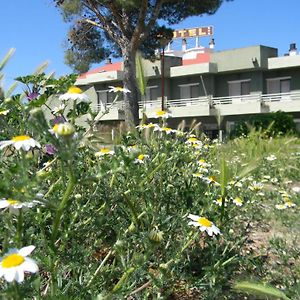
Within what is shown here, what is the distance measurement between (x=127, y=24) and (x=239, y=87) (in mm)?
10577

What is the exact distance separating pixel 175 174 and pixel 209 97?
23809 millimetres

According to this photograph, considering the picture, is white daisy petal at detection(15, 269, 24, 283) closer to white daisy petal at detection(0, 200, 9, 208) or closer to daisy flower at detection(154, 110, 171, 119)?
white daisy petal at detection(0, 200, 9, 208)

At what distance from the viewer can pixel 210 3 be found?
1698 cm

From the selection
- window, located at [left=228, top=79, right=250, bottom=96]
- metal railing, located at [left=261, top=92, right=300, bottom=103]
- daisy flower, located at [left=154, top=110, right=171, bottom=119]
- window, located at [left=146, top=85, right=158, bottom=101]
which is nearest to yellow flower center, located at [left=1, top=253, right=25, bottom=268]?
daisy flower, located at [left=154, top=110, right=171, bottom=119]

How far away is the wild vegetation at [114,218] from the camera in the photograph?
122 centimetres

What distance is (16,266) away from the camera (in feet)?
3.28

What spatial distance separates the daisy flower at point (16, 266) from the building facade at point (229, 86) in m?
21.8

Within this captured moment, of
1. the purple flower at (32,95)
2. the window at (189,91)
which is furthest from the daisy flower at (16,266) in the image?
the window at (189,91)

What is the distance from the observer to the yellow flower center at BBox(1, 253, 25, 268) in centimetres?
101

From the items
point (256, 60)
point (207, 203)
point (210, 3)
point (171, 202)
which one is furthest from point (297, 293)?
point (256, 60)

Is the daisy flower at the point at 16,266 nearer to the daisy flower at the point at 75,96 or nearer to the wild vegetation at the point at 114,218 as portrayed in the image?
the wild vegetation at the point at 114,218

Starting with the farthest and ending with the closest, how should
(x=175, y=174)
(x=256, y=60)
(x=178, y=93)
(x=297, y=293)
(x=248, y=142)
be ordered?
(x=178, y=93), (x=256, y=60), (x=248, y=142), (x=175, y=174), (x=297, y=293)

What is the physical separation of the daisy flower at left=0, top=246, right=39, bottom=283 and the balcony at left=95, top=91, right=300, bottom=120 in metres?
21.6

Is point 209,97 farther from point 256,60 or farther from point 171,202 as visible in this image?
point 171,202
